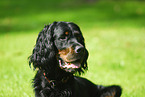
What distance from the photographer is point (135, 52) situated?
855cm

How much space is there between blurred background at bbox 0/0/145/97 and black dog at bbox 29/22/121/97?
1.05m

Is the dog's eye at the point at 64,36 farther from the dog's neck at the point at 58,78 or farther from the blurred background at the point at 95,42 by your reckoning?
the blurred background at the point at 95,42

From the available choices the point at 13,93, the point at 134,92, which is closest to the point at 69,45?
the point at 13,93

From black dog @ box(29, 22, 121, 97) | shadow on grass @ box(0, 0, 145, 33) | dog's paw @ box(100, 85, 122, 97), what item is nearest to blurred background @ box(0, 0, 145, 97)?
shadow on grass @ box(0, 0, 145, 33)

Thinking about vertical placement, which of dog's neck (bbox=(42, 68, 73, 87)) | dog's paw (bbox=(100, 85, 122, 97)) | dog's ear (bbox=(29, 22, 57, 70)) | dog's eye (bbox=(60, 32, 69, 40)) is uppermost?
dog's eye (bbox=(60, 32, 69, 40))

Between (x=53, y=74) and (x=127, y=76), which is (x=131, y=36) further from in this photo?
(x=53, y=74)

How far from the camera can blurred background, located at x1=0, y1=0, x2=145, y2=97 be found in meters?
5.90

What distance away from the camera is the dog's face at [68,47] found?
149 inches

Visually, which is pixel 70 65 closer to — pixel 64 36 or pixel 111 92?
pixel 64 36

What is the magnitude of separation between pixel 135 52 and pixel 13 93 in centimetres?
530

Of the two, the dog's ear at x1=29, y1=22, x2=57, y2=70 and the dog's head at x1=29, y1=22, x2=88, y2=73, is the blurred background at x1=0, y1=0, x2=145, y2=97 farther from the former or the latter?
the dog's head at x1=29, y1=22, x2=88, y2=73

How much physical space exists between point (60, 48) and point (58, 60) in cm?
23

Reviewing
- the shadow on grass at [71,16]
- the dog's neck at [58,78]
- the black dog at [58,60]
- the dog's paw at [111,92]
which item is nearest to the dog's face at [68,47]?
the black dog at [58,60]

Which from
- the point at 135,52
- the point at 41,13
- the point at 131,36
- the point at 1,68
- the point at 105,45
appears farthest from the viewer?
the point at 41,13
